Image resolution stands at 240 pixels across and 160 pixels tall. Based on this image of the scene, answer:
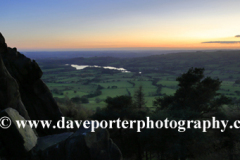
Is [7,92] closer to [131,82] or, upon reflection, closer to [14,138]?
[14,138]

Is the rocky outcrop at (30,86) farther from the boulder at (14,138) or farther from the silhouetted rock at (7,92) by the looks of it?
the boulder at (14,138)

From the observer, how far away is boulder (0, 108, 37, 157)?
7.54 metres

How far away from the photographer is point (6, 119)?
750 centimetres

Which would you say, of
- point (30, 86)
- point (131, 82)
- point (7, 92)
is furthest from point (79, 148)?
point (131, 82)

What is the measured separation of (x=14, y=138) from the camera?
7629 mm

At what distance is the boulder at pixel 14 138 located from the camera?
7539mm

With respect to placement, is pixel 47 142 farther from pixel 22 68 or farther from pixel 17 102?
pixel 22 68

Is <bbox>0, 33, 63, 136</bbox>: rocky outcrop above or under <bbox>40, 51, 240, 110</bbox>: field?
above

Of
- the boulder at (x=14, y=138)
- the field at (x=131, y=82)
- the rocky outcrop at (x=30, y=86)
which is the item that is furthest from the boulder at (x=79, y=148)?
the field at (x=131, y=82)

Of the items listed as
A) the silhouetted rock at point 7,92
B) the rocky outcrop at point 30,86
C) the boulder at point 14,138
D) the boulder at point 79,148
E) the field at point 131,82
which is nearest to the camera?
the boulder at point 14,138

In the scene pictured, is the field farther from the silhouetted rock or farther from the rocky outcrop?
the silhouetted rock

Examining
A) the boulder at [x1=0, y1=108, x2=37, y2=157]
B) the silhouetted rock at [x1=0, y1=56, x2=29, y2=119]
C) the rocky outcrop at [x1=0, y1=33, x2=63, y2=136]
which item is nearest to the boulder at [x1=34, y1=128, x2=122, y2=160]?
the boulder at [x1=0, y1=108, x2=37, y2=157]

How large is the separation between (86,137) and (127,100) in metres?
19.8

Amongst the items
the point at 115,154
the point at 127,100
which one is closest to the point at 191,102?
the point at 127,100
